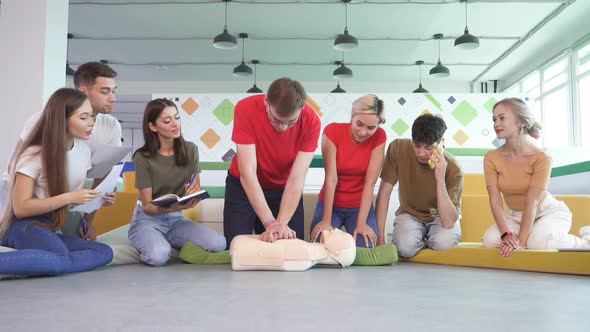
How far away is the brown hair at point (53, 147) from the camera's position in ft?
7.06

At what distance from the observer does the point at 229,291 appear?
168 centimetres

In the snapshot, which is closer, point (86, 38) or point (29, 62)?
point (29, 62)

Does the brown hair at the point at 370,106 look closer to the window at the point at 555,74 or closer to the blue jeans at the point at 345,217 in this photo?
the blue jeans at the point at 345,217

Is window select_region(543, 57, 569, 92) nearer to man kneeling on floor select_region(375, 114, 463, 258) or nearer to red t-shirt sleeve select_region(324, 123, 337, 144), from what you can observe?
man kneeling on floor select_region(375, 114, 463, 258)

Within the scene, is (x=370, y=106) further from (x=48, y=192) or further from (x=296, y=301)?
(x=48, y=192)

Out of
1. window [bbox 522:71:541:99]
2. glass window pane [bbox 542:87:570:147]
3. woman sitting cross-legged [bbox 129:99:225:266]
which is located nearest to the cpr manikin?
woman sitting cross-legged [bbox 129:99:225:266]

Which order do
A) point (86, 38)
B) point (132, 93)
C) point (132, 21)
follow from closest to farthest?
point (132, 21) → point (86, 38) → point (132, 93)

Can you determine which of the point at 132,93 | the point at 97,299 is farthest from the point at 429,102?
the point at 132,93

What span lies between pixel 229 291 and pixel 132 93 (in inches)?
486

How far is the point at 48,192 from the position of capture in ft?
7.14

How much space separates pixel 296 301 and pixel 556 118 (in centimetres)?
1067

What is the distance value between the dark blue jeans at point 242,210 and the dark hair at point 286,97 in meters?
0.67

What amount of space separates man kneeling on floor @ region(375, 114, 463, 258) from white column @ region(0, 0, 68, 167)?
3.14 meters

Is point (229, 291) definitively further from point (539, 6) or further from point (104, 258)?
point (539, 6)
